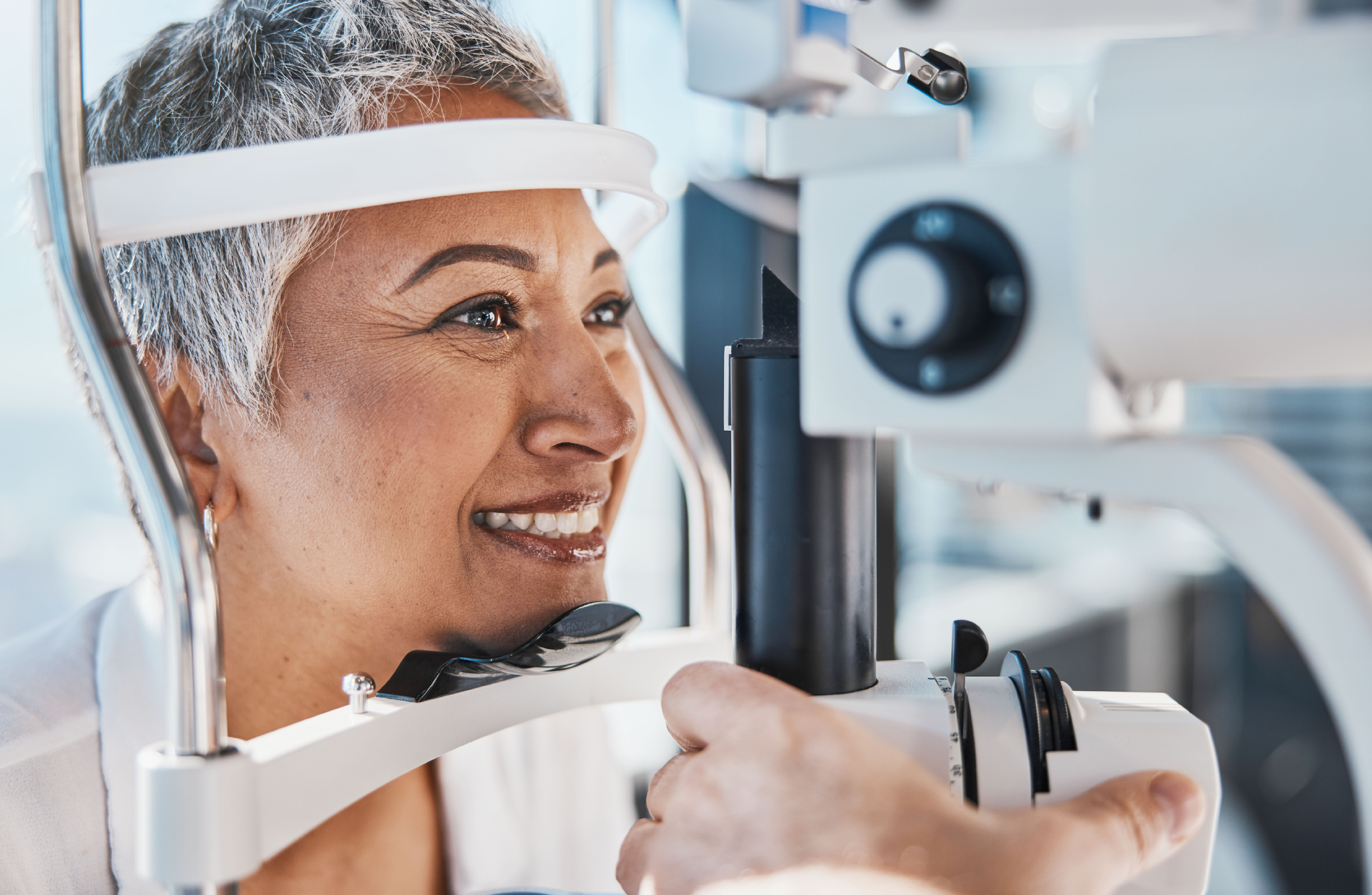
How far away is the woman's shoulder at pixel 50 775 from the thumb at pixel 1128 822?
788 mm

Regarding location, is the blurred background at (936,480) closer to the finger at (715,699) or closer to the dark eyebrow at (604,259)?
the dark eyebrow at (604,259)

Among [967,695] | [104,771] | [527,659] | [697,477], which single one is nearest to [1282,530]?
[967,695]

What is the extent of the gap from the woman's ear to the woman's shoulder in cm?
25

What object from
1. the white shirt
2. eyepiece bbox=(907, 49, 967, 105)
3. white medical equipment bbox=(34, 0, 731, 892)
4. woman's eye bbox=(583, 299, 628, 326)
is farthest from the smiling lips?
eyepiece bbox=(907, 49, 967, 105)

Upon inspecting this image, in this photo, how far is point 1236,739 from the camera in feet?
9.35

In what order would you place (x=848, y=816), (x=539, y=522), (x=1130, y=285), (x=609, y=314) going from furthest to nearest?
(x=609, y=314) < (x=539, y=522) < (x=848, y=816) < (x=1130, y=285)

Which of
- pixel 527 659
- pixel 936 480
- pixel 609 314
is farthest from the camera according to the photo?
pixel 936 480

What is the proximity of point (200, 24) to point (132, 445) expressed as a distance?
55 centimetres

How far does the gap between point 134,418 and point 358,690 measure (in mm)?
252

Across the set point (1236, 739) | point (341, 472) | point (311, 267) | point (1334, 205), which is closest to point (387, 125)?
point (311, 267)

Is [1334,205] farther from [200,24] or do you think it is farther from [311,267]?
[200,24]

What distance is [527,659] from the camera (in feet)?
2.53

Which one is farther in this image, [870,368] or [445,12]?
[445,12]

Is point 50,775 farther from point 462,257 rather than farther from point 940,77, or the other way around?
point 940,77
